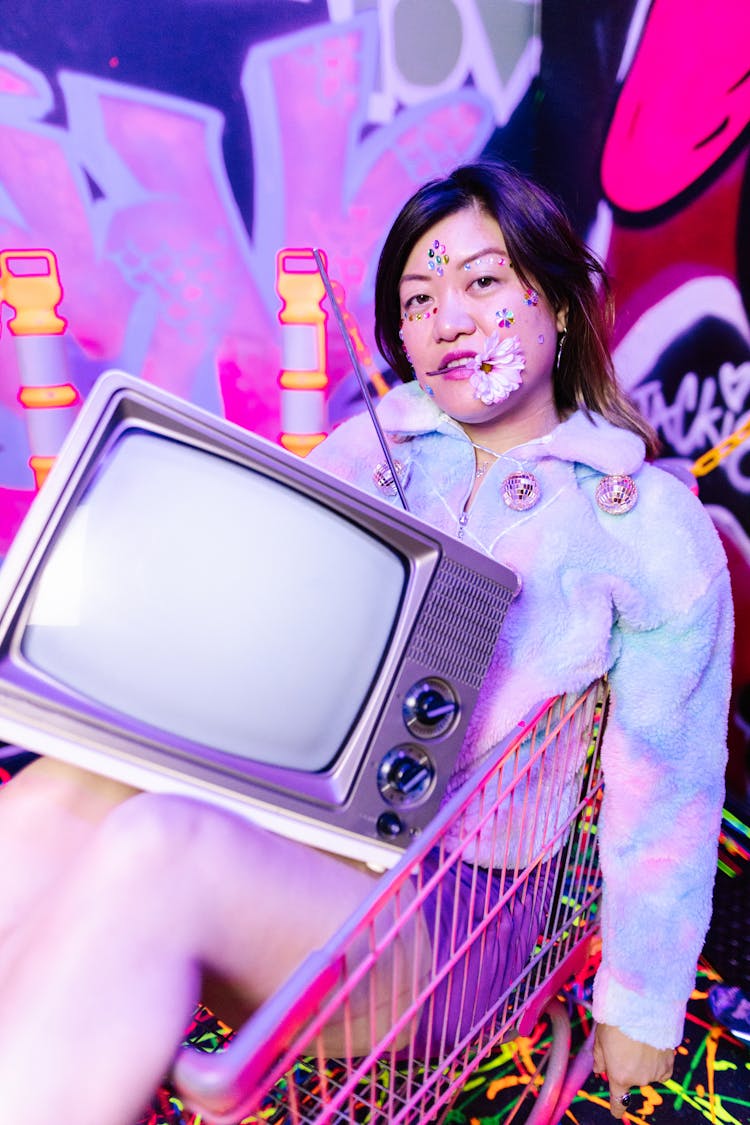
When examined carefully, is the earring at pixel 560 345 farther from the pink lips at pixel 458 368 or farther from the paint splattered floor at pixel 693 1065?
the paint splattered floor at pixel 693 1065

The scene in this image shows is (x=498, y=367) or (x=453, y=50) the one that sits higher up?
(x=453, y=50)

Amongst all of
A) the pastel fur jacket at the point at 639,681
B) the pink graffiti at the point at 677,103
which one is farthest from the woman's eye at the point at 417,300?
the pink graffiti at the point at 677,103

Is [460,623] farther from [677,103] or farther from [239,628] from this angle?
[677,103]

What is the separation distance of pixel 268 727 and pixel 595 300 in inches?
28.6

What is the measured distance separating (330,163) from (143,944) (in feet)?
5.60

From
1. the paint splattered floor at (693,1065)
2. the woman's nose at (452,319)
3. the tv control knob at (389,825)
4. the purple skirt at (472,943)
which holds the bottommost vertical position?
the paint splattered floor at (693,1065)

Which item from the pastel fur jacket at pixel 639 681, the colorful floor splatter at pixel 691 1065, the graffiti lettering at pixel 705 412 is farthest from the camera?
the graffiti lettering at pixel 705 412

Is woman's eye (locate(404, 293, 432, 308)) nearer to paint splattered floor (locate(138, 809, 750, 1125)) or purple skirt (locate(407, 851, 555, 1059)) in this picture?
purple skirt (locate(407, 851, 555, 1059))

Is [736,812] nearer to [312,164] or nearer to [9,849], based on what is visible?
[9,849]

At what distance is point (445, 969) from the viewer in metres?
0.78

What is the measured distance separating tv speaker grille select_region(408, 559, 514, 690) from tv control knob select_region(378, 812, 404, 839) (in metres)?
0.15

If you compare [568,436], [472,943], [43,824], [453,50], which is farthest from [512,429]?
[453,50]

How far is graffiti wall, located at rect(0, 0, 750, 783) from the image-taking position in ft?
4.86

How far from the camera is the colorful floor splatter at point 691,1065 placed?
1168mm
